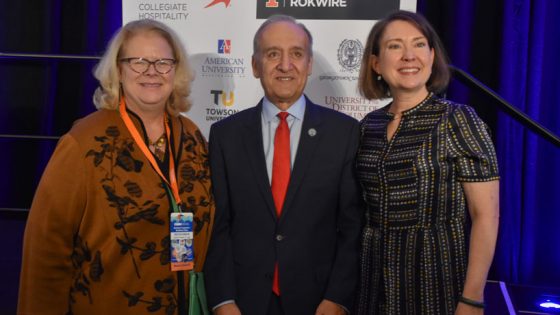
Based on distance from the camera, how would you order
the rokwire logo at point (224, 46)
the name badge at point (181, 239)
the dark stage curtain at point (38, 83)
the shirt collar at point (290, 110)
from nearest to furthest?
1. the name badge at point (181, 239)
2. the shirt collar at point (290, 110)
3. the rokwire logo at point (224, 46)
4. the dark stage curtain at point (38, 83)

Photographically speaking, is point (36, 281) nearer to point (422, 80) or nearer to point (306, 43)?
point (306, 43)

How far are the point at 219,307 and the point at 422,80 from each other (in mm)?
1105

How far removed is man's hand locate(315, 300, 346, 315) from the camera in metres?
2.11

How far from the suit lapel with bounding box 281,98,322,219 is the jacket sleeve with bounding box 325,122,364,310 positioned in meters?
0.13

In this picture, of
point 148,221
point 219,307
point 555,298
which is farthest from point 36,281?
point 555,298

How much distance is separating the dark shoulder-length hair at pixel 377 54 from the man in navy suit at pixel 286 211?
0.62 ft

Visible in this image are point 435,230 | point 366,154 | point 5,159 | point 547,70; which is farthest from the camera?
point 5,159

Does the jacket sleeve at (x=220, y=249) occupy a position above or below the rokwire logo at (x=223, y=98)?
below

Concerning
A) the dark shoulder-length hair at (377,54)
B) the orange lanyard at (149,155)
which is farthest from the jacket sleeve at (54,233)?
the dark shoulder-length hair at (377,54)

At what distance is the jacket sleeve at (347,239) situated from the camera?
83.3 inches

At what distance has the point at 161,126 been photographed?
212 centimetres

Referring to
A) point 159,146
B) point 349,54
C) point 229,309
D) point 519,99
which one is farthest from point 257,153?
point 519,99

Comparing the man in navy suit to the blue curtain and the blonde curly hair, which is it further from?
the blue curtain

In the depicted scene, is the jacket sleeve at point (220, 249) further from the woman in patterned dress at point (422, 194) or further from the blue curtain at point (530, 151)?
the blue curtain at point (530, 151)
